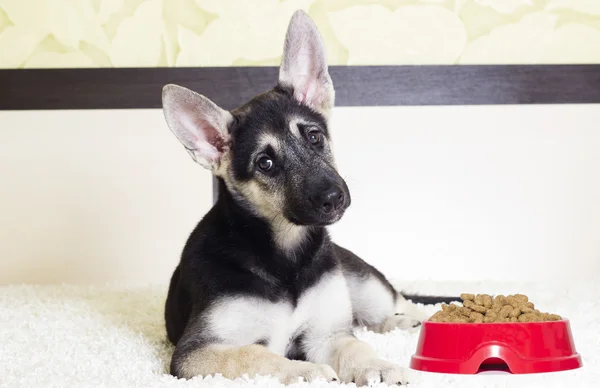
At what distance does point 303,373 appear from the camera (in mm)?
2260

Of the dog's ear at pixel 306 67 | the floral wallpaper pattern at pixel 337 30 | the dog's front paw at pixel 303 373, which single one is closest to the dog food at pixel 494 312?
the dog's front paw at pixel 303 373

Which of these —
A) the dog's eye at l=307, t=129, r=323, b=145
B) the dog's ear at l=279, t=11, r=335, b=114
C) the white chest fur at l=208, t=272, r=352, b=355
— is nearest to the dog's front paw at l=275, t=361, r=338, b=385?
the white chest fur at l=208, t=272, r=352, b=355

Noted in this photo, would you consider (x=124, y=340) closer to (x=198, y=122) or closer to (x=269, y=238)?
(x=269, y=238)

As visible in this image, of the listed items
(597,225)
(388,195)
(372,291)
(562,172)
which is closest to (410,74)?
(388,195)

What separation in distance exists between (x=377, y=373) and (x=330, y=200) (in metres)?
0.60

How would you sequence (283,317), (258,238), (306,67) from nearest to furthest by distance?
(283,317), (258,238), (306,67)

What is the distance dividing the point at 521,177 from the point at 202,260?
11.1ft

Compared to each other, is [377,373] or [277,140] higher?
[277,140]

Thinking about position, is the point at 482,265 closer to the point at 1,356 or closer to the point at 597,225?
the point at 597,225

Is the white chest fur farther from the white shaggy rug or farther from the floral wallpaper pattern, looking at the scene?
the floral wallpaper pattern

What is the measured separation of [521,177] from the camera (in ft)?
17.9

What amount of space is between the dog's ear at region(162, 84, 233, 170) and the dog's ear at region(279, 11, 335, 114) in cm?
33

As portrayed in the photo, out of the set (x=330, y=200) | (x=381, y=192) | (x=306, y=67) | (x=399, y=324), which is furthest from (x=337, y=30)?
(x=330, y=200)

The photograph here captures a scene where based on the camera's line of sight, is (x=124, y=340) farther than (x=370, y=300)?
No
